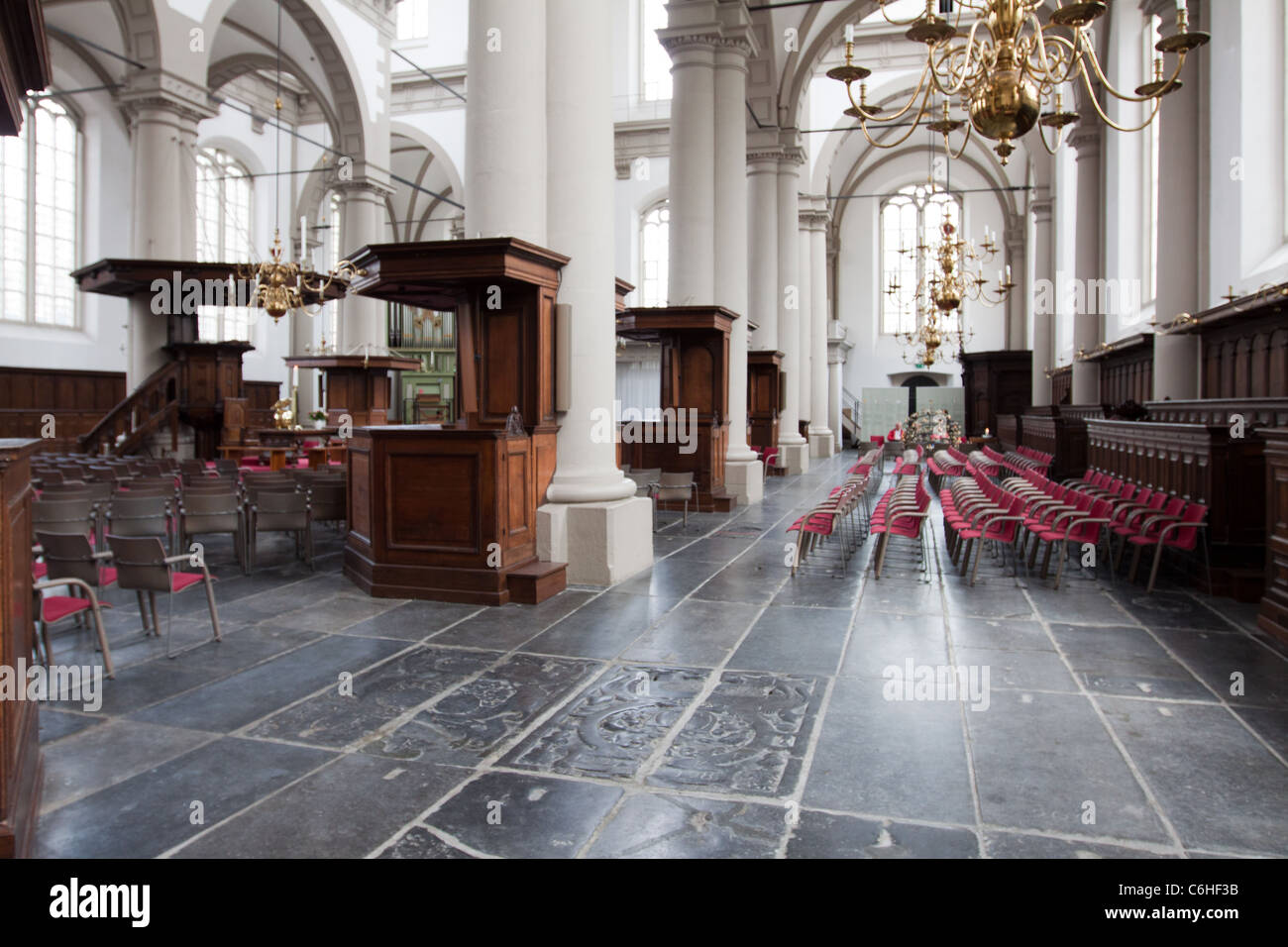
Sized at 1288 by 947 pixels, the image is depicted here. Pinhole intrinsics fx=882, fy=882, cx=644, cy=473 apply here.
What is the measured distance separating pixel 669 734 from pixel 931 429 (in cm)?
2677

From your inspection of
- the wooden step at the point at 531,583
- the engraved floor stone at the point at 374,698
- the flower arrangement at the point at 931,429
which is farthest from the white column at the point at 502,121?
the flower arrangement at the point at 931,429

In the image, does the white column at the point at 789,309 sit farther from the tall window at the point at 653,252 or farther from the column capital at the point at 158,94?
the column capital at the point at 158,94

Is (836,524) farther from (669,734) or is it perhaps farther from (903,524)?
(669,734)

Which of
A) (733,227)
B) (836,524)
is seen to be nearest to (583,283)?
(836,524)

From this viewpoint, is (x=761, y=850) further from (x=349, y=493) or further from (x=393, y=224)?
(x=393, y=224)

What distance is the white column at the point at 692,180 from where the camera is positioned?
13.0m

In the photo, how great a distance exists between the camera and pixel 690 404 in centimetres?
1297

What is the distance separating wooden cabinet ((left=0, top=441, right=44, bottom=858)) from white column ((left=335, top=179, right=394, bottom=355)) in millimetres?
16415

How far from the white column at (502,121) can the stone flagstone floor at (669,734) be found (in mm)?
3086

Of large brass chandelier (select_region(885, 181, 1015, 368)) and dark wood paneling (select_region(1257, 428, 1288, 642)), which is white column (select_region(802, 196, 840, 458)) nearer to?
large brass chandelier (select_region(885, 181, 1015, 368))
